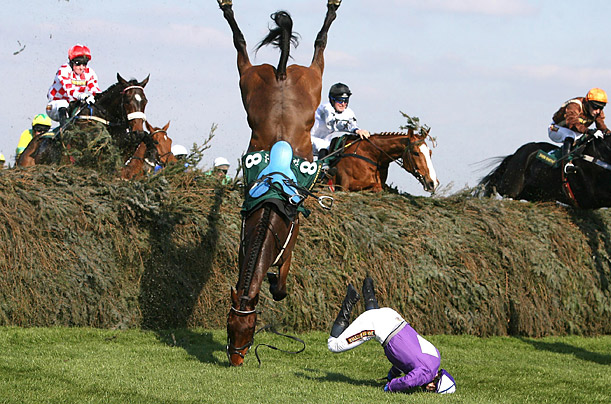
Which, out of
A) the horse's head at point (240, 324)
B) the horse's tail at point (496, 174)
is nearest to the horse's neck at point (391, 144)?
the horse's tail at point (496, 174)

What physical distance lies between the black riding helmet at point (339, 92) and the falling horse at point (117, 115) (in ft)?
9.85

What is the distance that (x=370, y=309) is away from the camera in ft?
19.9

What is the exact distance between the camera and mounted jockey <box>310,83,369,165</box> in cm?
1258

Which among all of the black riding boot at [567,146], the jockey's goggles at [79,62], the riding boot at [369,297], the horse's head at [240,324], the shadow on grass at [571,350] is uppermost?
the jockey's goggles at [79,62]

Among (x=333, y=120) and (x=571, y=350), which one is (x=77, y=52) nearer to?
(x=333, y=120)

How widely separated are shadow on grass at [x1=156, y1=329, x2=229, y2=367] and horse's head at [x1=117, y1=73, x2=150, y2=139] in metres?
4.39

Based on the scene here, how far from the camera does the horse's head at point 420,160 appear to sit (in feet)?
38.3

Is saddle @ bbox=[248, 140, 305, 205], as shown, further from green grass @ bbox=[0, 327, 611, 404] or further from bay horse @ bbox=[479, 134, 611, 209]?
bay horse @ bbox=[479, 134, 611, 209]

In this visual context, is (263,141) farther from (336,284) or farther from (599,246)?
(599,246)

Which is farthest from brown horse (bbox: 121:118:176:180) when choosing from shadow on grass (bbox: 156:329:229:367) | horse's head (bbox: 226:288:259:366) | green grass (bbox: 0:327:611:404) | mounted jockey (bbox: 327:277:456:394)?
mounted jockey (bbox: 327:277:456:394)

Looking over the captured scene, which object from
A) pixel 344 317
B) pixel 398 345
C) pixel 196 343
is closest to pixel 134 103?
pixel 196 343

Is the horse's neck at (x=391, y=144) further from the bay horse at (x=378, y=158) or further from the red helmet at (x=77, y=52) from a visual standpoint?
the red helmet at (x=77, y=52)

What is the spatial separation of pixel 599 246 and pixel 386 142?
11.4 feet

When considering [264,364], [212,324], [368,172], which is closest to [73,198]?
[212,324]
